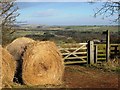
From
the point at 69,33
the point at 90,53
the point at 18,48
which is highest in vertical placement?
the point at 18,48

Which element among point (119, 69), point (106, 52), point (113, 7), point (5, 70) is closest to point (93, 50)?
point (106, 52)

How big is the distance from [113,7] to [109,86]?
1090 centimetres

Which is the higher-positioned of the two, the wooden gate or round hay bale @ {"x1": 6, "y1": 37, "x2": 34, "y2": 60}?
round hay bale @ {"x1": 6, "y1": 37, "x2": 34, "y2": 60}

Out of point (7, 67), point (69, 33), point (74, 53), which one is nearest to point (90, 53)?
point (74, 53)

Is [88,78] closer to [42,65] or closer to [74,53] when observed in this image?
[42,65]

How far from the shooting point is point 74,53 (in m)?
16.3

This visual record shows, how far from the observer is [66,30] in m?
23.0

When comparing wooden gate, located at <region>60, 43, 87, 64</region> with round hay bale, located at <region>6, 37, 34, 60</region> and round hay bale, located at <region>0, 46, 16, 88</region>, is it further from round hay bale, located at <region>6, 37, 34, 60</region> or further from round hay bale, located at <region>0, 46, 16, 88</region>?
round hay bale, located at <region>0, 46, 16, 88</region>

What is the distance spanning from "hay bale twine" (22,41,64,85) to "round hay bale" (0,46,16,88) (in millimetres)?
394

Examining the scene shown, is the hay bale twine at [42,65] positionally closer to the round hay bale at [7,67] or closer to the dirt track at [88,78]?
the round hay bale at [7,67]

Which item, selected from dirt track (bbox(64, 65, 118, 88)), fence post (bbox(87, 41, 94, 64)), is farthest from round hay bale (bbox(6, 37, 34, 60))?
fence post (bbox(87, 41, 94, 64))

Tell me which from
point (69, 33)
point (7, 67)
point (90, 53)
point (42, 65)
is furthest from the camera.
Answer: point (69, 33)

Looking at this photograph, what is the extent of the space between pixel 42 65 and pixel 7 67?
1348 mm

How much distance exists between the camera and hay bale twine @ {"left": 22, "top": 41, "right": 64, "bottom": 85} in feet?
34.8
